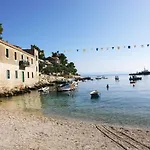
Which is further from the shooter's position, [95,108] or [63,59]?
[63,59]

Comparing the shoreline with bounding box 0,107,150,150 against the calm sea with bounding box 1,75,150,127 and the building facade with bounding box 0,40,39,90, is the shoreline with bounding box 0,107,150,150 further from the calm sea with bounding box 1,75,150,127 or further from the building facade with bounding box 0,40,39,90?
the building facade with bounding box 0,40,39,90

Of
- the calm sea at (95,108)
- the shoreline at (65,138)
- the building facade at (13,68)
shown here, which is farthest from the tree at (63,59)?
the shoreline at (65,138)

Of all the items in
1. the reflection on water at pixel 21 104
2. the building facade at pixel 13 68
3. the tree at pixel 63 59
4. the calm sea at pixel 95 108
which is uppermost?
the tree at pixel 63 59

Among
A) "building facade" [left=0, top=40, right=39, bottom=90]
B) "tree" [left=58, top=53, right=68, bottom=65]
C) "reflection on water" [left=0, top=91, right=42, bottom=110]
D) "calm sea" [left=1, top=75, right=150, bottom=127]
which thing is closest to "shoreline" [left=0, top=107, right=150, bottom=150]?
"calm sea" [left=1, top=75, right=150, bottom=127]

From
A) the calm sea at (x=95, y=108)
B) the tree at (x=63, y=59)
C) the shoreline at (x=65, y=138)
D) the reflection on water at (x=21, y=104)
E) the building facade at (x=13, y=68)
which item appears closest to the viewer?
the shoreline at (x=65, y=138)

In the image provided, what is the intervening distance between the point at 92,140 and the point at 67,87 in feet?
128

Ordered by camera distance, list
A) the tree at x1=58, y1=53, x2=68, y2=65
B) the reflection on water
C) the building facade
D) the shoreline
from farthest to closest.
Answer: the tree at x1=58, y1=53, x2=68, y2=65
the building facade
the reflection on water
the shoreline

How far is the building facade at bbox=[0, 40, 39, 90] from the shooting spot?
34.7 m

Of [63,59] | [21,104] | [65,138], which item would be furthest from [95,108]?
[63,59]

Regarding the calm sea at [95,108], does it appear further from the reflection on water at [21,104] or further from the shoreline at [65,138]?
the shoreline at [65,138]

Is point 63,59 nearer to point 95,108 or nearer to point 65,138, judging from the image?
point 95,108

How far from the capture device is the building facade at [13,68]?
34728mm

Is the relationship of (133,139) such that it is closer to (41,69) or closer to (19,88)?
(19,88)

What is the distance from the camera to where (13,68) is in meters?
39.3
